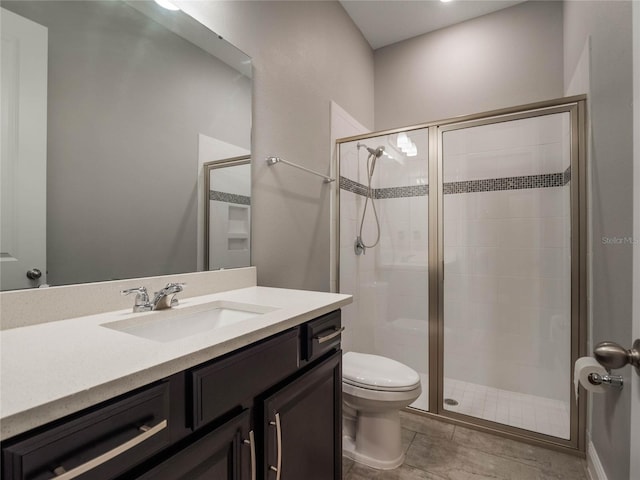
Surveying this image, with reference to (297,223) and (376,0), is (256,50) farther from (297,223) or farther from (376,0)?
(376,0)

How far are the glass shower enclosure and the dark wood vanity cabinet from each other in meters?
1.17

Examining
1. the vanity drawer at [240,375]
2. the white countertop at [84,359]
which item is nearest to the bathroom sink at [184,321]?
the white countertop at [84,359]

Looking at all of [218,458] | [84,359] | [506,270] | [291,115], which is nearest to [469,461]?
[506,270]

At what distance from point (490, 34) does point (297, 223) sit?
2.28 metres

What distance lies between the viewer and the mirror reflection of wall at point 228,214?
1391 millimetres

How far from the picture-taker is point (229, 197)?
146cm

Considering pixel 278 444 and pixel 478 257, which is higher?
pixel 478 257

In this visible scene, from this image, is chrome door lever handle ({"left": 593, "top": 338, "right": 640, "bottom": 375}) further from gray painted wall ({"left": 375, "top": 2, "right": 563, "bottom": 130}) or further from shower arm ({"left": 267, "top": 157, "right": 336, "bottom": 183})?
gray painted wall ({"left": 375, "top": 2, "right": 563, "bottom": 130})

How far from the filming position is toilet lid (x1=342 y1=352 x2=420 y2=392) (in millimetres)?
1567

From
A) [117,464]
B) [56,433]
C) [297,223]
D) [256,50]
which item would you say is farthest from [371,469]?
[256,50]

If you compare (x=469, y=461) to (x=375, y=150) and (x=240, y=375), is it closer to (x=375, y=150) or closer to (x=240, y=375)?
(x=240, y=375)

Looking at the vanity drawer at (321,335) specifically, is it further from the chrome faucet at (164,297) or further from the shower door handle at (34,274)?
the shower door handle at (34,274)

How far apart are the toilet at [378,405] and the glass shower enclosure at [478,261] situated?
59cm

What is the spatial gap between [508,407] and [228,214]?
210 cm
